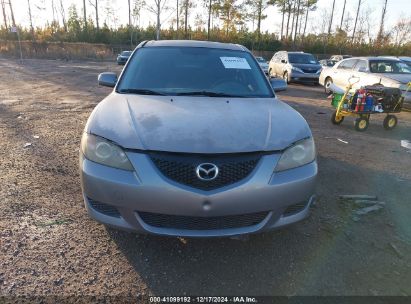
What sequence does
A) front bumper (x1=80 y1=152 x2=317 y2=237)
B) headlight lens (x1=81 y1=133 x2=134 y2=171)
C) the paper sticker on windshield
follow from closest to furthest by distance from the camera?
1. front bumper (x1=80 y1=152 x2=317 y2=237)
2. headlight lens (x1=81 y1=133 x2=134 y2=171)
3. the paper sticker on windshield

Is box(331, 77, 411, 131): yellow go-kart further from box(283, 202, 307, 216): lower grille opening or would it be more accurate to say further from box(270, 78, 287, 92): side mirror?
box(283, 202, 307, 216): lower grille opening

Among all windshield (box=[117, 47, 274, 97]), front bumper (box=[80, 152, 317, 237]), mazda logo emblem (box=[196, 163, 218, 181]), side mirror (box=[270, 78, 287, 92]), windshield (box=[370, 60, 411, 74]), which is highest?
windshield (box=[117, 47, 274, 97])

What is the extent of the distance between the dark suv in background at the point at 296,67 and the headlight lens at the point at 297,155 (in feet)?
49.2

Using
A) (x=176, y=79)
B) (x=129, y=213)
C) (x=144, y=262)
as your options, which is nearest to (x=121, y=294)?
(x=144, y=262)

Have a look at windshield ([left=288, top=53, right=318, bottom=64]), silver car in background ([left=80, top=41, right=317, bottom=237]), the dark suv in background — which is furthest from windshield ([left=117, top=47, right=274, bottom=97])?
windshield ([left=288, top=53, right=318, bottom=64])

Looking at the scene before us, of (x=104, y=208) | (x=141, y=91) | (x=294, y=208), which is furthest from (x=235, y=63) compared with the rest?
(x=104, y=208)

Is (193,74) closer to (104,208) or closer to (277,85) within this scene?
(277,85)

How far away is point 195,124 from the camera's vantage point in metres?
Answer: 2.68

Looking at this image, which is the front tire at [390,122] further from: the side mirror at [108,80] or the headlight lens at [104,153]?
the headlight lens at [104,153]

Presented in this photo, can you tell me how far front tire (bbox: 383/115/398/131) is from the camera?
7911mm

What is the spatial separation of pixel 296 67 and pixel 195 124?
15.6m

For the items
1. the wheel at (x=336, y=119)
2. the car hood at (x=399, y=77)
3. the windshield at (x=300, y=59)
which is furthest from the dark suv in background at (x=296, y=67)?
the wheel at (x=336, y=119)

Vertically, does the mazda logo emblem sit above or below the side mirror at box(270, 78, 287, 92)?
below

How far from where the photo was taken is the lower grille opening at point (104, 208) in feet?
8.21
